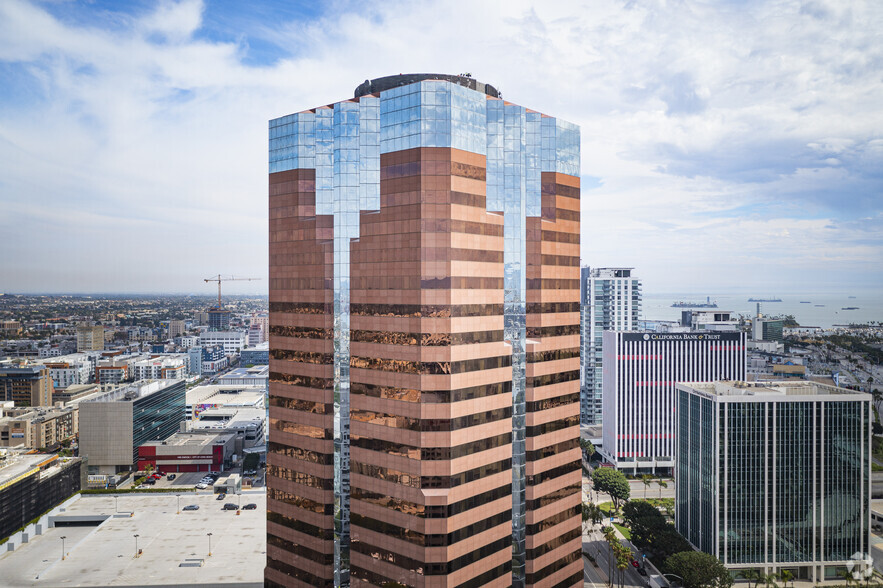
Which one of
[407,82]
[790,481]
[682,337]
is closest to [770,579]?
[790,481]

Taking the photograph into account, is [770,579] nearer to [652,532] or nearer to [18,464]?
[652,532]

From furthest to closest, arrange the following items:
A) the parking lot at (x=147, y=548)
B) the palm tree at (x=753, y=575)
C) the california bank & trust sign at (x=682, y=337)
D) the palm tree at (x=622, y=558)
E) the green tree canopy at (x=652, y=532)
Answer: the california bank & trust sign at (x=682, y=337), the green tree canopy at (x=652, y=532), the palm tree at (x=753, y=575), the parking lot at (x=147, y=548), the palm tree at (x=622, y=558)

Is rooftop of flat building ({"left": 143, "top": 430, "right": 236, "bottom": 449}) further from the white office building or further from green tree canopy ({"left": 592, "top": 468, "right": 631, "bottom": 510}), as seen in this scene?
the white office building

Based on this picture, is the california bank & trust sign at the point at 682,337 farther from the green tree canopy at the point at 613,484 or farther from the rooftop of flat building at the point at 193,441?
the rooftop of flat building at the point at 193,441

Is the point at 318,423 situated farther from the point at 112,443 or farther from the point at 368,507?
the point at 112,443

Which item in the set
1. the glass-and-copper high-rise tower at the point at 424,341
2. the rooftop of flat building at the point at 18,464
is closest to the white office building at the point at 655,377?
the glass-and-copper high-rise tower at the point at 424,341
